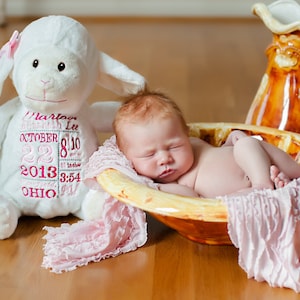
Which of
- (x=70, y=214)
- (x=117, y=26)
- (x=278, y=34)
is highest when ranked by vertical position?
(x=278, y=34)

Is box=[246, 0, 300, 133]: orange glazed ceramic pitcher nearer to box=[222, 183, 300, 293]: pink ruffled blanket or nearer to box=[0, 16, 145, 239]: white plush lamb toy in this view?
box=[0, 16, 145, 239]: white plush lamb toy

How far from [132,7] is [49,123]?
215cm

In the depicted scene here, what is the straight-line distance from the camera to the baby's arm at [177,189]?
1180mm

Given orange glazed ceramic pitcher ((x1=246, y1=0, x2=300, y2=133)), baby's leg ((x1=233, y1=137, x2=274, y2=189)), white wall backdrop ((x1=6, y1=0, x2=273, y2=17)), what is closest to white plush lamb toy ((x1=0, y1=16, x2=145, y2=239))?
baby's leg ((x1=233, y1=137, x2=274, y2=189))

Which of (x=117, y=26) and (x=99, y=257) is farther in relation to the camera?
(x=117, y=26)

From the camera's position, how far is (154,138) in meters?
1.19

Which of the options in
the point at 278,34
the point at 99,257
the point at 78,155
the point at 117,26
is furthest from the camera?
the point at 117,26

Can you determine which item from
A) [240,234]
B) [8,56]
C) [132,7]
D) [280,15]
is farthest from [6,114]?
[132,7]

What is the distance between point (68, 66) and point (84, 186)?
8.6 inches

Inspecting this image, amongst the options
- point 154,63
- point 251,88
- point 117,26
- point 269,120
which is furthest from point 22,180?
point 117,26

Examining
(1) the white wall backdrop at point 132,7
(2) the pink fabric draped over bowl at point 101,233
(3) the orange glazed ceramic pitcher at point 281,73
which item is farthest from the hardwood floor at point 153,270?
(1) the white wall backdrop at point 132,7

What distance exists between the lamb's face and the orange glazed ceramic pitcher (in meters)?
0.46

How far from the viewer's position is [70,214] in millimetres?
1334

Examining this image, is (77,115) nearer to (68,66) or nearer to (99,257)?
(68,66)
